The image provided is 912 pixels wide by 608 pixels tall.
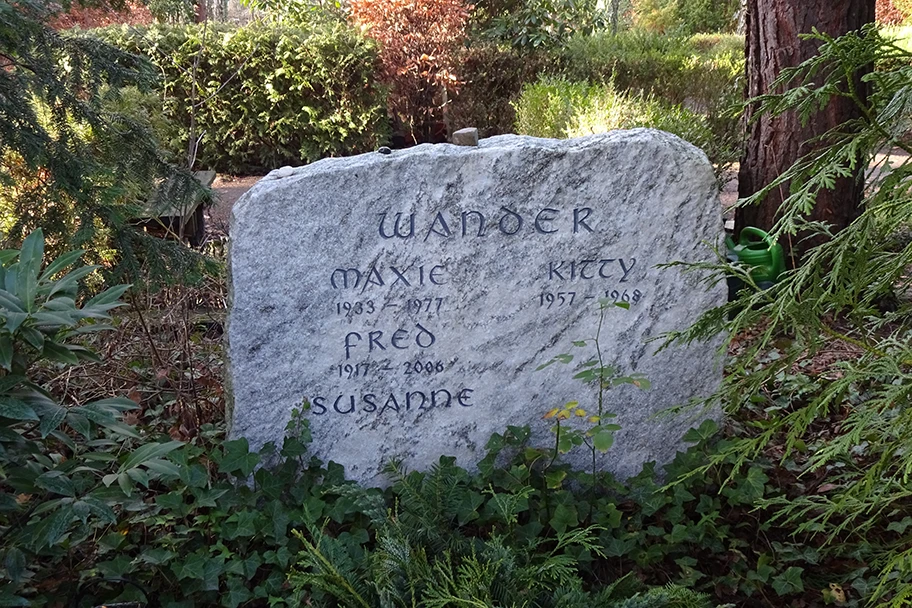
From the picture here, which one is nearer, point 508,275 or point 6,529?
point 6,529

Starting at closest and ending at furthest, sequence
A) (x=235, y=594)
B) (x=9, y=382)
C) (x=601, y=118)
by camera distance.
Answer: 1. (x=9, y=382)
2. (x=235, y=594)
3. (x=601, y=118)

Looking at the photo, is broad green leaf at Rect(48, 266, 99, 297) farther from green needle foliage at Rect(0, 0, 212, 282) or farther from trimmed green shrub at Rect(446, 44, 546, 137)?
trimmed green shrub at Rect(446, 44, 546, 137)

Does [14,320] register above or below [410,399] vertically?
above

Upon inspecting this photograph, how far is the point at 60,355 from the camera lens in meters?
2.15

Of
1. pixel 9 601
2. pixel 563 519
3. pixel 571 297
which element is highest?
pixel 571 297

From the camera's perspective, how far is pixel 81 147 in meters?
3.76

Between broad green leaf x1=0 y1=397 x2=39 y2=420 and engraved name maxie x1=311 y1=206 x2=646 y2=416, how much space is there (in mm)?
1157

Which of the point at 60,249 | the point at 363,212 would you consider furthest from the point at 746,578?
the point at 60,249

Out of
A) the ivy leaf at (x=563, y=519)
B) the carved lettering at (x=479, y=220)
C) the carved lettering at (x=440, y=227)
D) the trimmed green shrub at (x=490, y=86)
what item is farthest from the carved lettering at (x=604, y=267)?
the trimmed green shrub at (x=490, y=86)

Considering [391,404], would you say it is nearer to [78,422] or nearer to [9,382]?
[78,422]

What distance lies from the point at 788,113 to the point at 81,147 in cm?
372

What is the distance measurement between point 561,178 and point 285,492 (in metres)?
1.53

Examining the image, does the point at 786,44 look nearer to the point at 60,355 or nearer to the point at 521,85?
the point at 60,355

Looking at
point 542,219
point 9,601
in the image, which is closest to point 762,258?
point 542,219
